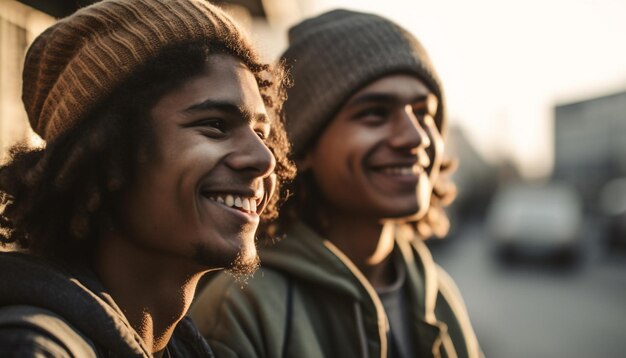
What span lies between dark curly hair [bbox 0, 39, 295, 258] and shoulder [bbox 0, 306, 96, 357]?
0.34 meters

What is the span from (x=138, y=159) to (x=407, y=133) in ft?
4.28

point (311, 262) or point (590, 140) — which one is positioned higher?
point (311, 262)

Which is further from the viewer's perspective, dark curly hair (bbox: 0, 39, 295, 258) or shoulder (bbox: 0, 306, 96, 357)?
dark curly hair (bbox: 0, 39, 295, 258)

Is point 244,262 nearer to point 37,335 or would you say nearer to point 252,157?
point 252,157

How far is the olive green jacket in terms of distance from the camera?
2396mm

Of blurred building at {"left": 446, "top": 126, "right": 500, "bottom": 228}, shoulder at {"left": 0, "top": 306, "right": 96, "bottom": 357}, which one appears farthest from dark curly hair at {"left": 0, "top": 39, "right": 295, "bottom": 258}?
blurred building at {"left": 446, "top": 126, "right": 500, "bottom": 228}

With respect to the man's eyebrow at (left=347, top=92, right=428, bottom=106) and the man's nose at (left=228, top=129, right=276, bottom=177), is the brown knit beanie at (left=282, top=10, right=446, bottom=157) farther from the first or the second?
the man's nose at (left=228, top=129, right=276, bottom=177)

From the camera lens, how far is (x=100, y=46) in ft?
5.80

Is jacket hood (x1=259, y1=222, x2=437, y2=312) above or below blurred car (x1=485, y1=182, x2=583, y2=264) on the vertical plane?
above

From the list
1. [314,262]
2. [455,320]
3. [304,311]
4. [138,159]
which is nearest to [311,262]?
[314,262]

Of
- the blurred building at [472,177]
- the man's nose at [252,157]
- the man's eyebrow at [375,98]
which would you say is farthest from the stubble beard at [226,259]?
the blurred building at [472,177]

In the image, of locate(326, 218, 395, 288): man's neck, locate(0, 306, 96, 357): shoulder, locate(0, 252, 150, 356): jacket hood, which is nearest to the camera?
locate(0, 306, 96, 357): shoulder

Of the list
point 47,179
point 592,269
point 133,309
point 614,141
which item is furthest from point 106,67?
point 614,141

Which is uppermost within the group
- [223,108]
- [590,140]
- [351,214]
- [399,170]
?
[223,108]
